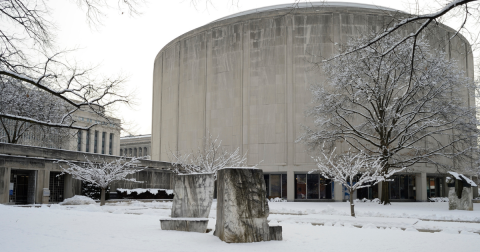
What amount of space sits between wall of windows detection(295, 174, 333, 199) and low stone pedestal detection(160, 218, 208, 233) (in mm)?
29228

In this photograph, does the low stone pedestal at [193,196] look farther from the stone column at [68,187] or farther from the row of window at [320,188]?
the row of window at [320,188]

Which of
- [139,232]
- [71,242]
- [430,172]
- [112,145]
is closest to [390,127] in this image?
[430,172]

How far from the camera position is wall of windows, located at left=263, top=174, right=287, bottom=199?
40.8m

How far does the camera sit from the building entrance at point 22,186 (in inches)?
1047

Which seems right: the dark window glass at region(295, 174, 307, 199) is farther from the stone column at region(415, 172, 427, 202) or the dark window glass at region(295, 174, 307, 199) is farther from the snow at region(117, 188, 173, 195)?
the snow at region(117, 188, 173, 195)

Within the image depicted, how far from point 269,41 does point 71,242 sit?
3547 centimetres

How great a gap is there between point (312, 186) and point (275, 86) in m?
10.4

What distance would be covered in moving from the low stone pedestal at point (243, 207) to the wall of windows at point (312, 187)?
3030 cm

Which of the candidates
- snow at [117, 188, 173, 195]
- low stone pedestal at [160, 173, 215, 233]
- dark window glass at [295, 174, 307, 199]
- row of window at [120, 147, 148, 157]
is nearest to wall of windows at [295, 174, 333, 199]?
dark window glass at [295, 174, 307, 199]

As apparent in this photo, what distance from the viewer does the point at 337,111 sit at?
1176 inches

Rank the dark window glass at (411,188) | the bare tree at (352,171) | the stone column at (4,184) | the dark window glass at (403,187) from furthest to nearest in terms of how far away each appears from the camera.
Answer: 1. the dark window glass at (411,188)
2. the dark window glass at (403,187)
3. the stone column at (4,184)
4. the bare tree at (352,171)

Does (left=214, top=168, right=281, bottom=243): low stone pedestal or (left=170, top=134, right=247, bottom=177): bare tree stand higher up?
(left=170, top=134, right=247, bottom=177): bare tree

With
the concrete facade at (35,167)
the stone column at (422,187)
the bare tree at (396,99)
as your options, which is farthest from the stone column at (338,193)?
the concrete facade at (35,167)

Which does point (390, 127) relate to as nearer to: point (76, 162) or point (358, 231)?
point (358, 231)
